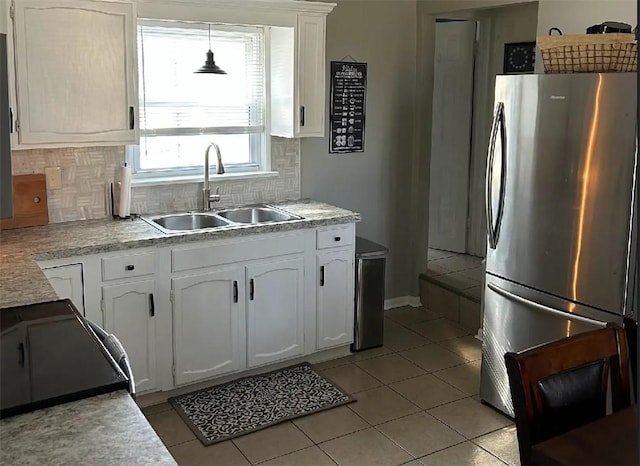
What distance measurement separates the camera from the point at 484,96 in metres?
5.68

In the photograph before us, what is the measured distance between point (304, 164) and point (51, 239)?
1.79m

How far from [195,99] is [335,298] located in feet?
4.80

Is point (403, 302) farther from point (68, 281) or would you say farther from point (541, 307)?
point (68, 281)

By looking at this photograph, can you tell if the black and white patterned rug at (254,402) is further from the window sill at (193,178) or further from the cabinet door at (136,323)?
the window sill at (193,178)

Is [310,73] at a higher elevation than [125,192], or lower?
higher

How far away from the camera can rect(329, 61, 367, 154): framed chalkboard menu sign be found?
464 centimetres

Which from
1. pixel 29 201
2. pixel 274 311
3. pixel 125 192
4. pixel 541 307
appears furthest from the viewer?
pixel 274 311

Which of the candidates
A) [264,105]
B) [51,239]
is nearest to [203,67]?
[264,105]

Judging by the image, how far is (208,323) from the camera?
369 cm

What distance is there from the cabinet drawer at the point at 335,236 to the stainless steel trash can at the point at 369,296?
7.6 inches

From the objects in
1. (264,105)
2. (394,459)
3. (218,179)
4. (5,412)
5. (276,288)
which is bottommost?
(394,459)

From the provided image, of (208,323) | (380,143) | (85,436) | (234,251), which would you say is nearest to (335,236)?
(234,251)

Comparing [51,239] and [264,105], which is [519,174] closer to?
[264,105]

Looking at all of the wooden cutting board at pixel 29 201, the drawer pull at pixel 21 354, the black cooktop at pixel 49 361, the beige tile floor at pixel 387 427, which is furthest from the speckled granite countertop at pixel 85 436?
the wooden cutting board at pixel 29 201
